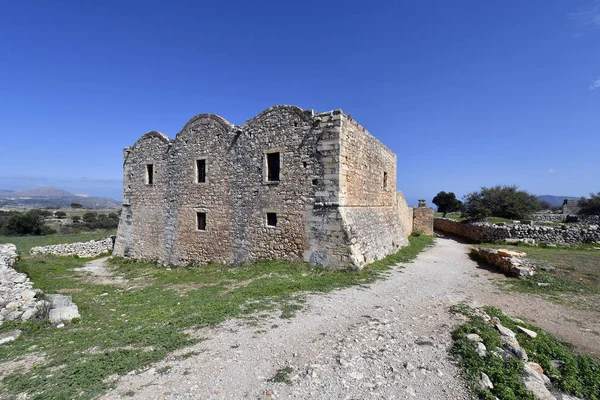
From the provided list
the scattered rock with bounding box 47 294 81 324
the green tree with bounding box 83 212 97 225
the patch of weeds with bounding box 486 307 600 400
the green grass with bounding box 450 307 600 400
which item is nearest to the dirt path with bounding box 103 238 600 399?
the green grass with bounding box 450 307 600 400

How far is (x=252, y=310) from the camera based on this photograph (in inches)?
250

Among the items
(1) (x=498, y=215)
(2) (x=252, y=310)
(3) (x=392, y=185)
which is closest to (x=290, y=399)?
(2) (x=252, y=310)

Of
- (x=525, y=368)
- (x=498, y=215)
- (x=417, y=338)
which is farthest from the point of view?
(x=498, y=215)

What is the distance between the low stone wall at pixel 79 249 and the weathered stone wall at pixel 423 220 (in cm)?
2299

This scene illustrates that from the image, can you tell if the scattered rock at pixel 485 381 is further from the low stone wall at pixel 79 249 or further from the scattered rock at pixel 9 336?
the low stone wall at pixel 79 249

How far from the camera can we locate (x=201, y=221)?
13727 mm

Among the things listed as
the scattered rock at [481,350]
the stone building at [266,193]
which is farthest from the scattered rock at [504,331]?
the stone building at [266,193]

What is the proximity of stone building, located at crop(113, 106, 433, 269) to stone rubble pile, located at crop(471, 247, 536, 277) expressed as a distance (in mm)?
4096

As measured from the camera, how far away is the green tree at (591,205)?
2970 centimetres

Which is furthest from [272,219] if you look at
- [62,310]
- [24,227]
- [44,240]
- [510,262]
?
[24,227]

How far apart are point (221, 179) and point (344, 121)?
241 inches

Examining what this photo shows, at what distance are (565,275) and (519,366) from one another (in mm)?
8116

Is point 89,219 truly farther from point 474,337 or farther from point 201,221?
point 474,337

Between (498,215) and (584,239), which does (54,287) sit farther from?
(498,215)
